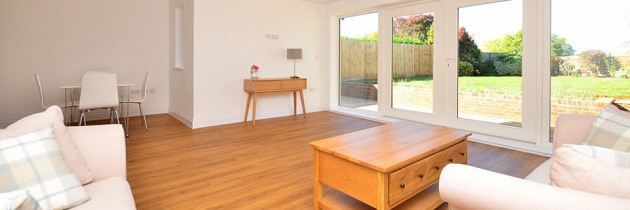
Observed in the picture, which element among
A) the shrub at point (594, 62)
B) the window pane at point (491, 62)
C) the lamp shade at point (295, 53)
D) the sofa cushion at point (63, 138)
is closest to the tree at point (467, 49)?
the window pane at point (491, 62)

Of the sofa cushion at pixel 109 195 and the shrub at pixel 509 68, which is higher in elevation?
the shrub at pixel 509 68

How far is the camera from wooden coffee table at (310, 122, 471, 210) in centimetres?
181

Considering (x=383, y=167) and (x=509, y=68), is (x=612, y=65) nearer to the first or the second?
(x=509, y=68)

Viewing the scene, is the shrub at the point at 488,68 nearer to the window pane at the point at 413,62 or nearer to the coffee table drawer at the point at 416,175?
the window pane at the point at 413,62

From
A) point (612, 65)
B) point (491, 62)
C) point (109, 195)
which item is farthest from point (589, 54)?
point (109, 195)

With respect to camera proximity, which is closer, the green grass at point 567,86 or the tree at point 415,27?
the green grass at point 567,86

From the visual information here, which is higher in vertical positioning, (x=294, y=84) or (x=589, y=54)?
(x=589, y=54)

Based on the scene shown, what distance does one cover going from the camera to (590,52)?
10.8 feet

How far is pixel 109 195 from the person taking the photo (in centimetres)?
142

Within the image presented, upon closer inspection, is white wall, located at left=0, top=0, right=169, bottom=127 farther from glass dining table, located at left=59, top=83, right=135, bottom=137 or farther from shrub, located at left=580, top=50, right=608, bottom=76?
shrub, located at left=580, top=50, right=608, bottom=76

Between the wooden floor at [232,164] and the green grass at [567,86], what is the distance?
30.9 inches

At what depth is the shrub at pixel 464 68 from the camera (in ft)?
14.2

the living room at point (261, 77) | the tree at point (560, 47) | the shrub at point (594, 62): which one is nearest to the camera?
the living room at point (261, 77)

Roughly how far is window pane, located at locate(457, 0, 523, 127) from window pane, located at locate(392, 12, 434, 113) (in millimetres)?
502
